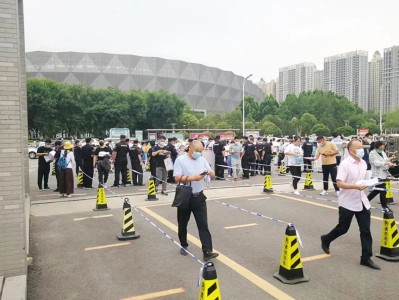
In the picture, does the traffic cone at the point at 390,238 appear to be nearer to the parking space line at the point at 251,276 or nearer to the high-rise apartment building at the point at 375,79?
the parking space line at the point at 251,276

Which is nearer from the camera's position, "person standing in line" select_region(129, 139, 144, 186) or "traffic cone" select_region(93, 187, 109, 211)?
"traffic cone" select_region(93, 187, 109, 211)

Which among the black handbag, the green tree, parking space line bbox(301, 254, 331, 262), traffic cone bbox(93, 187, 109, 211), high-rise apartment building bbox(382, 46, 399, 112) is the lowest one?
parking space line bbox(301, 254, 331, 262)

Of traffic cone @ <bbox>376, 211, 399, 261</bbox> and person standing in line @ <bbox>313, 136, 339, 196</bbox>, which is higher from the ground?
person standing in line @ <bbox>313, 136, 339, 196</bbox>

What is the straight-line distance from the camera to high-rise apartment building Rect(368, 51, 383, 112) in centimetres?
8862

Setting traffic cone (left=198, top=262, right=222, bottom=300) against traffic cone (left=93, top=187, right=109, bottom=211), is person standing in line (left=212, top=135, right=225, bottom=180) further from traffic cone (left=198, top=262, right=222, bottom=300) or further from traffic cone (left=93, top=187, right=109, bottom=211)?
traffic cone (left=198, top=262, right=222, bottom=300)

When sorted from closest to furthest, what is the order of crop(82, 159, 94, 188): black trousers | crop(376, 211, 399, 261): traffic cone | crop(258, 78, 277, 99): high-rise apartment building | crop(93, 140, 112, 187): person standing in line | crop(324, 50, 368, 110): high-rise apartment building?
crop(376, 211, 399, 261): traffic cone → crop(93, 140, 112, 187): person standing in line → crop(82, 159, 94, 188): black trousers → crop(324, 50, 368, 110): high-rise apartment building → crop(258, 78, 277, 99): high-rise apartment building

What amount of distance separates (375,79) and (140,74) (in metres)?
62.4

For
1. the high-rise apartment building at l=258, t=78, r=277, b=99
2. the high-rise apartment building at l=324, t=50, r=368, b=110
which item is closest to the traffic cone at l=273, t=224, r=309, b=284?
the high-rise apartment building at l=324, t=50, r=368, b=110

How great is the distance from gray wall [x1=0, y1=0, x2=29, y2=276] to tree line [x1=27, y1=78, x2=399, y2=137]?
4635 cm

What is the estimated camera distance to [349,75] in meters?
97.3

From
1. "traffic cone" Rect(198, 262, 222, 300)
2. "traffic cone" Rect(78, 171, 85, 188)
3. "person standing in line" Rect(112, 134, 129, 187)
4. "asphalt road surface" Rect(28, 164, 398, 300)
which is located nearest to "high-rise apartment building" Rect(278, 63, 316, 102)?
"person standing in line" Rect(112, 134, 129, 187)

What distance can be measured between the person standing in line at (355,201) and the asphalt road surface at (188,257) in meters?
0.35

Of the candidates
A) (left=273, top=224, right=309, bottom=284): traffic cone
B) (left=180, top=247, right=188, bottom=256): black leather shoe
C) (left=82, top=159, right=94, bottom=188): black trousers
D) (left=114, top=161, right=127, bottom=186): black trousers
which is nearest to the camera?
(left=273, top=224, right=309, bottom=284): traffic cone

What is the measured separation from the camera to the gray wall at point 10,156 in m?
4.71
